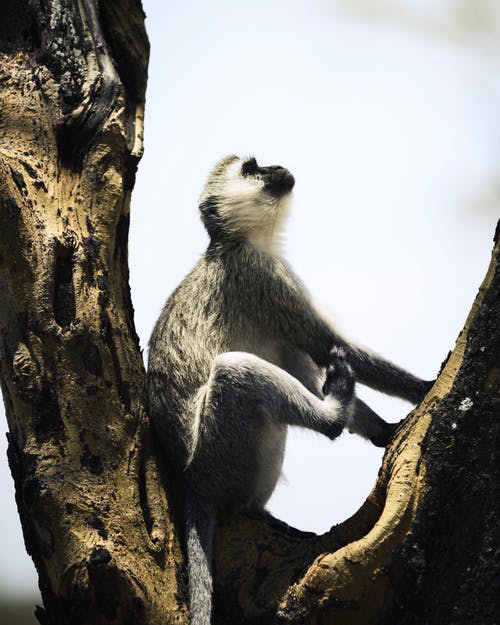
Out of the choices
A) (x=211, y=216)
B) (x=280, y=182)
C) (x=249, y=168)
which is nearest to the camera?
(x=211, y=216)

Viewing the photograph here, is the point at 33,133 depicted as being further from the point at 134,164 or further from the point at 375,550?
the point at 375,550

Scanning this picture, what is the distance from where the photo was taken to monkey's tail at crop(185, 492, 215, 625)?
416 centimetres

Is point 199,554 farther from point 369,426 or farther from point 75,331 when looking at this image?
point 369,426

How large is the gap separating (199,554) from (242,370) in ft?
3.64

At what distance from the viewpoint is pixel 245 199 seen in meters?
6.66

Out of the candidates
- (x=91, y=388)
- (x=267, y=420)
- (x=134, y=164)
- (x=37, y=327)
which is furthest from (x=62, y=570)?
(x=134, y=164)

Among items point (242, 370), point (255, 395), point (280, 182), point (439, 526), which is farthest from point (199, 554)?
point (280, 182)

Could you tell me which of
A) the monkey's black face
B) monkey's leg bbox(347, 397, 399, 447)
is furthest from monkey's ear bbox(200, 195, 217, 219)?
monkey's leg bbox(347, 397, 399, 447)

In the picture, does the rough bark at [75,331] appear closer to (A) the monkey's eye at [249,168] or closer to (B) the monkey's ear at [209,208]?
(B) the monkey's ear at [209,208]

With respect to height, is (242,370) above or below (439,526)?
above

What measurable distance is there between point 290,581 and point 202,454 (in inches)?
44.6

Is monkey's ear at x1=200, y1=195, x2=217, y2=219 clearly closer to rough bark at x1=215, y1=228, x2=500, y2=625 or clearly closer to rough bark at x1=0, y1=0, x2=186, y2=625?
rough bark at x1=0, y1=0, x2=186, y2=625

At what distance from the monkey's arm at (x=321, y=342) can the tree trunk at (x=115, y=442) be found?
1.44 metres

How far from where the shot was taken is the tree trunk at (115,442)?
12.5 ft
